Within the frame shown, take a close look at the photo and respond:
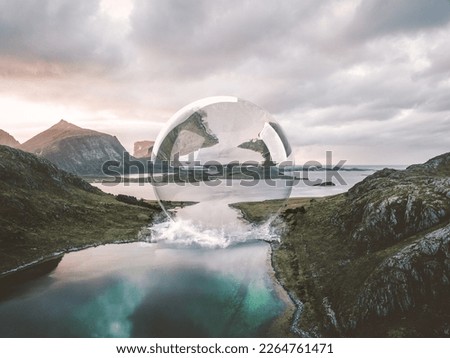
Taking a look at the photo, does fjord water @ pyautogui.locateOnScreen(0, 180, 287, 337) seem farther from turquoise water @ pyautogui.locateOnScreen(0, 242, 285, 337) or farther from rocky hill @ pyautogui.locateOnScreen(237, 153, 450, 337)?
rocky hill @ pyautogui.locateOnScreen(237, 153, 450, 337)

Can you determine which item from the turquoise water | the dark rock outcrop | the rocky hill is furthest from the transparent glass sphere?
the dark rock outcrop

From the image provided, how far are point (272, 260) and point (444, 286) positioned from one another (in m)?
19.3

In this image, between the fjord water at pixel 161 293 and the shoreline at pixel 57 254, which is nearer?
the fjord water at pixel 161 293

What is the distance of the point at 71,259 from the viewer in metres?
40.4

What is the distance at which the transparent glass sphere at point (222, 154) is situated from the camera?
598 inches

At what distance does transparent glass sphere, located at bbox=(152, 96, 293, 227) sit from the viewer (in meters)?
15.2

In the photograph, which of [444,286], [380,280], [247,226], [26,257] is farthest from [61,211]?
[444,286]

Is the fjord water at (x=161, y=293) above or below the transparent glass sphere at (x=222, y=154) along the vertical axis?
below

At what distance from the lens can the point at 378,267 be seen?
23.5 m

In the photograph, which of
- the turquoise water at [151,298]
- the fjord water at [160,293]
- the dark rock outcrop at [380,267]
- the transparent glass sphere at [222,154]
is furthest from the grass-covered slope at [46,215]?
the transparent glass sphere at [222,154]

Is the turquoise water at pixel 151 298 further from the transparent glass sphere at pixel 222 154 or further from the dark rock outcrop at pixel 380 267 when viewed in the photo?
the transparent glass sphere at pixel 222 154

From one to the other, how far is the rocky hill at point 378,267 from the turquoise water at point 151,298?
12.6 ft

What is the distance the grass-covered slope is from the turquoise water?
699cm
